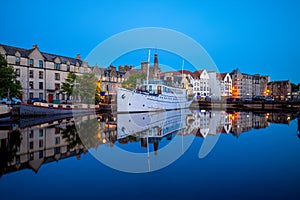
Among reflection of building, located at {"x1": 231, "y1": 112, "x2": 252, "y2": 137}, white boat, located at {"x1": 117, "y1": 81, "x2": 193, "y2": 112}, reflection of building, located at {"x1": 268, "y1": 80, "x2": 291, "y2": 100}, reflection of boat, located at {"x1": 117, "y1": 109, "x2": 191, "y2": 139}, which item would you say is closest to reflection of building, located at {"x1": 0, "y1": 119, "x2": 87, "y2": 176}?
reflection of boat, located at {"x1": 117, "y1": 109, "x2": 191, "y2": 139}

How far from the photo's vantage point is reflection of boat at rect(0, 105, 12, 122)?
86.9 ft

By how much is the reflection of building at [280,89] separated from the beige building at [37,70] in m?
139

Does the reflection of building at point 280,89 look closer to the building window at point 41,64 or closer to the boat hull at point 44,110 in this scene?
the building window at point 41,64

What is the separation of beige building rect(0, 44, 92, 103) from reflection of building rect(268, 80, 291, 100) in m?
139

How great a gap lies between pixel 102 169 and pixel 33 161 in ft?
11.0

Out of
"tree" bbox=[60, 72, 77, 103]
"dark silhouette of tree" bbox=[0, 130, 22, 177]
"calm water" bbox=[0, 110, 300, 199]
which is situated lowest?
"calm water" bbox=[0, 110, 300, 199]

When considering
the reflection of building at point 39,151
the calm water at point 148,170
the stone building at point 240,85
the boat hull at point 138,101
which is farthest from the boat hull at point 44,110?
the stone building at point 240,85

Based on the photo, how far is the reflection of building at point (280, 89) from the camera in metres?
151

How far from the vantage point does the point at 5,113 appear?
27156 millimetres

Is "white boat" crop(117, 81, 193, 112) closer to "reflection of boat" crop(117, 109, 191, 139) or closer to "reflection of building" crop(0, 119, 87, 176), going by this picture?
"reflection of boat" crop(117, 109, 191, 139)

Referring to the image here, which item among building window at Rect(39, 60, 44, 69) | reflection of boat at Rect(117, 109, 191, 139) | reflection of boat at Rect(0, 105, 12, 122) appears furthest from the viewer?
building window at Rect(39, 60, 44, 69)

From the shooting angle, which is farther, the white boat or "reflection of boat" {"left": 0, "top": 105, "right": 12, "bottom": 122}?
the white boat

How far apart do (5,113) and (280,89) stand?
163m

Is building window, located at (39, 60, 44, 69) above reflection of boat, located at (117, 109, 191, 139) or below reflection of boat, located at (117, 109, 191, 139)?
above
